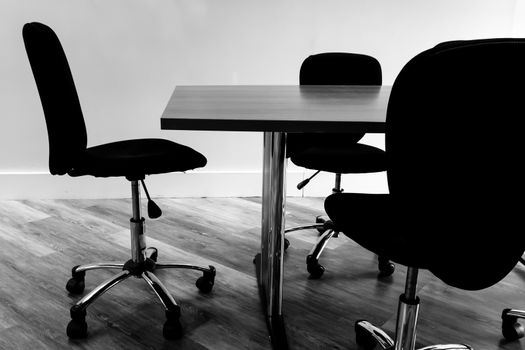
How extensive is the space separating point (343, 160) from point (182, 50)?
1.41 metres

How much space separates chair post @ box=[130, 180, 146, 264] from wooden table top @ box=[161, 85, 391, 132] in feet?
1.32

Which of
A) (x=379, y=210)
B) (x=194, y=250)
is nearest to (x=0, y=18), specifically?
(x=194, y=250)

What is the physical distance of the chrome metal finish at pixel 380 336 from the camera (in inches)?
57.4

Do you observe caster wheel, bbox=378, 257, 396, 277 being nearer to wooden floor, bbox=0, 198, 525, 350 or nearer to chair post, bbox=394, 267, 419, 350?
wooden floor, bbox=0, 198, 525, 350

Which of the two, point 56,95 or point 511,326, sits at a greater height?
point 56,95

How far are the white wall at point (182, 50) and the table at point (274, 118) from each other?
3.46 feet

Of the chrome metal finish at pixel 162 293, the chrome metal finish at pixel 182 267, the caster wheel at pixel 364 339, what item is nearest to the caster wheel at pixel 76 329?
the chrome metal finish at pixel 162 293

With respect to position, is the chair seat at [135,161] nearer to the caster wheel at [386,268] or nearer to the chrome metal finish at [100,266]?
the chrome metal finish at [100,266]

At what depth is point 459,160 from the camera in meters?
0.91

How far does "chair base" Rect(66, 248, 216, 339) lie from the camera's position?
1.61 metres

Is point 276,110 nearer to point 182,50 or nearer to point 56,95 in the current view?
point 56,95

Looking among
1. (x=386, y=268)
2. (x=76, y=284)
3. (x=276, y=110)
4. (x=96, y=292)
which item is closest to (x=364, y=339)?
(x=386, y=268)

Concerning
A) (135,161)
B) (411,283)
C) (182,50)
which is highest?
(182,50)

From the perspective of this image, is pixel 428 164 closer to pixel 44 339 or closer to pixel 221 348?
pixel 221 348
